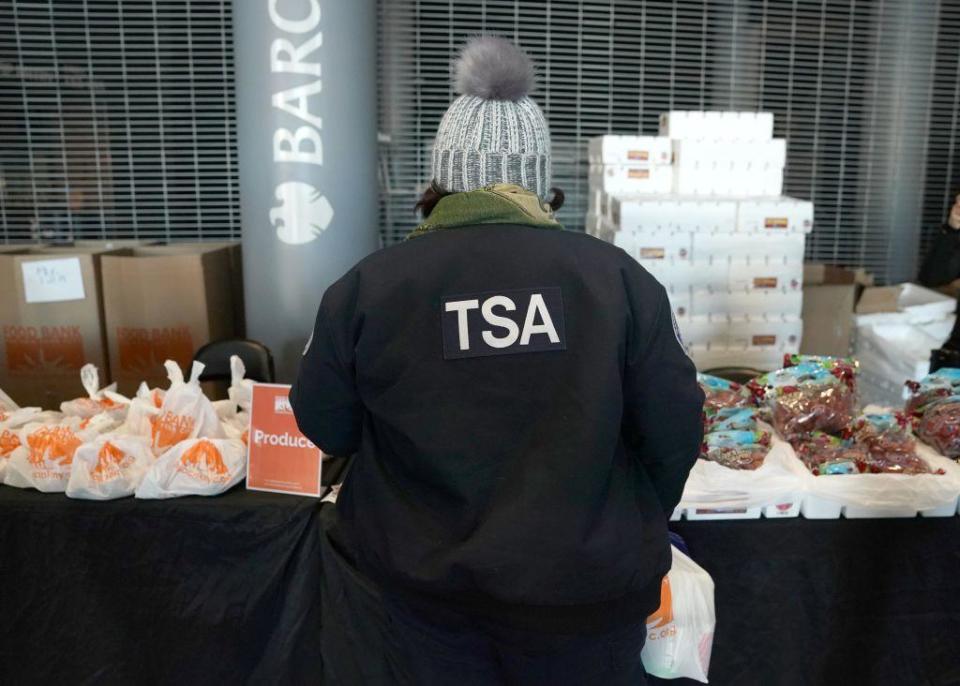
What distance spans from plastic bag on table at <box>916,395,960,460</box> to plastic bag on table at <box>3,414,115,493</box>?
2.02 m

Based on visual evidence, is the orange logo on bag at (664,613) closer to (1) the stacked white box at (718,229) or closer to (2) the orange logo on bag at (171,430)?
(2) the orange logo on bag at (171,430)

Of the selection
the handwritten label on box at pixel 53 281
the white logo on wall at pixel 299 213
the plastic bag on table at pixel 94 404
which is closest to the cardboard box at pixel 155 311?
the handwritten label on box at pixel 53 281

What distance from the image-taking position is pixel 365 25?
115 inches

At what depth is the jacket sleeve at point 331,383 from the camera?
1.28 metres

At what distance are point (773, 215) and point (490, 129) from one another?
219 cm

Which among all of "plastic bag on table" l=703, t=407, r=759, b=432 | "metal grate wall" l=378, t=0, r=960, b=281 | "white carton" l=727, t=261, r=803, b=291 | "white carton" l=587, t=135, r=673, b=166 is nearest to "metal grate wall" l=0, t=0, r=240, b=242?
"metal grate wall" l=378, t=0, r=960, b=281

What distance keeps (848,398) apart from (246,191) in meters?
2.02

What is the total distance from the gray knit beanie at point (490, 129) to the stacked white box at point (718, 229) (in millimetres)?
1860

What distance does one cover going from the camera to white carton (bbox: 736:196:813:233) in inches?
128

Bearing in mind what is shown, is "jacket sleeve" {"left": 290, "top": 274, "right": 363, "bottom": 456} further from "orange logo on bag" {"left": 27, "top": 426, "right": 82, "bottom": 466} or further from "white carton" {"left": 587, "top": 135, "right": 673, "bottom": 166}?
"white carton" {"left": 587, "top": 135, "right": 673, "bottom": 166}

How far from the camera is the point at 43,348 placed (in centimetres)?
328

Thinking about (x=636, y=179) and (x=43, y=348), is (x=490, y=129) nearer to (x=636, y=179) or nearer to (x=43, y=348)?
(x=636, y=179)

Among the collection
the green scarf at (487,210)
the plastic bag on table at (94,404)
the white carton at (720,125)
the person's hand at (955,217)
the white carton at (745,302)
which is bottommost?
the plastic bag on table at (94,404)

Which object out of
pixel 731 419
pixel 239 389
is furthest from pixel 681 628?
pixel 239 389
